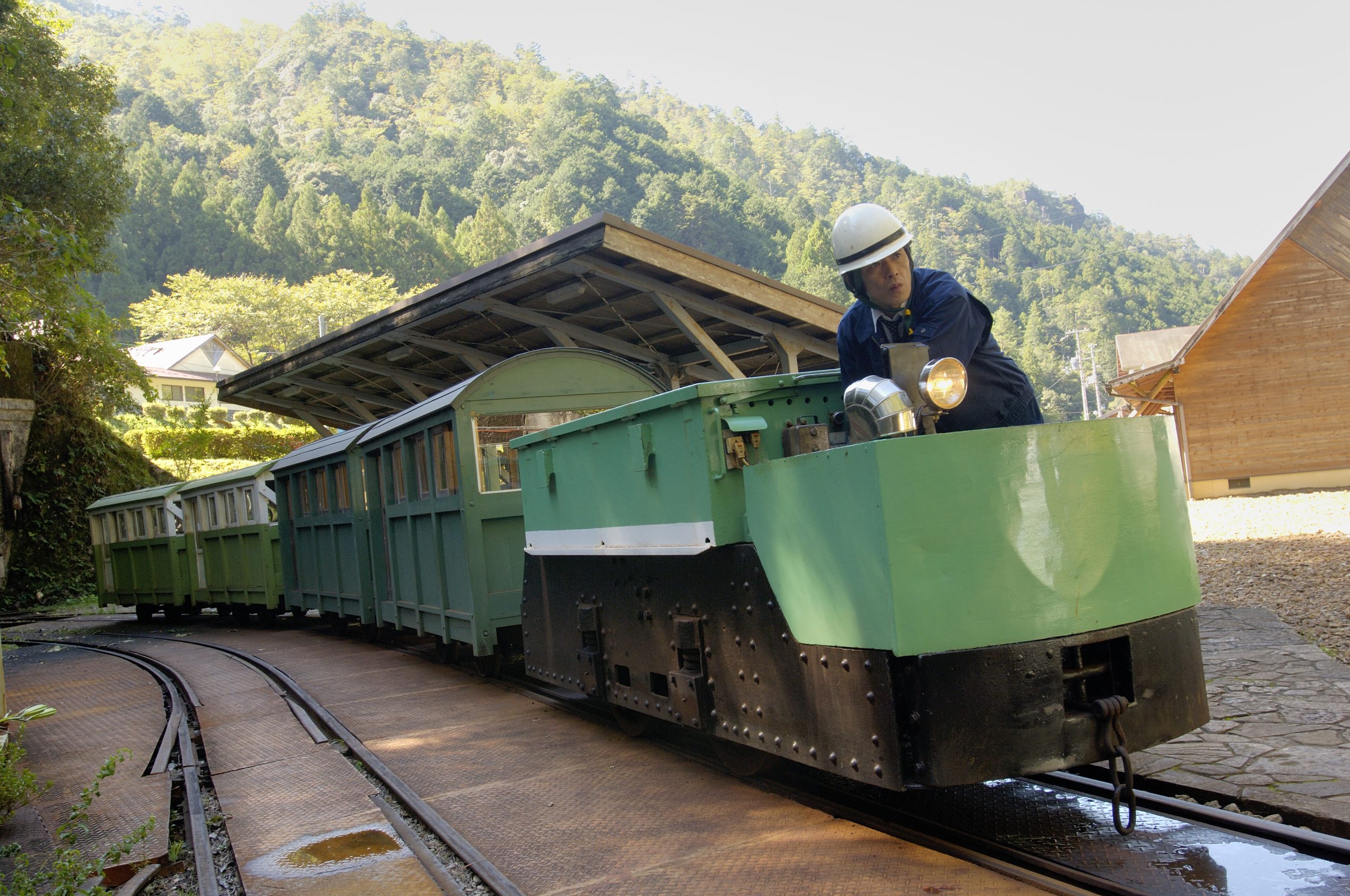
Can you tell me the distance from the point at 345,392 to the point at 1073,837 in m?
16.6

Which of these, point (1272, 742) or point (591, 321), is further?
point (591, 321)

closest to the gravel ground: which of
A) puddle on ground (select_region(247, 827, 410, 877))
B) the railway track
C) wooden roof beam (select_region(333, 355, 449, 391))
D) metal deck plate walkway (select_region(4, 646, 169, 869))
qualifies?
the railway track

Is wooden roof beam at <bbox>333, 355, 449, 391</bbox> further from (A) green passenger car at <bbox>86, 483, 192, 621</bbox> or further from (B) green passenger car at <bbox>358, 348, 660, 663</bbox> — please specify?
(B) green passenger car at <bbox>358, 348, 660, 663</bbox>

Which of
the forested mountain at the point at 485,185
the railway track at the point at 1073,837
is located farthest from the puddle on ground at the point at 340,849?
the forested mountain at the point at 485,185

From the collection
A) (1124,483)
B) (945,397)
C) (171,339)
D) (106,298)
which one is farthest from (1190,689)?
(106,298)

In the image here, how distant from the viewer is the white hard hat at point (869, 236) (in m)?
4.02

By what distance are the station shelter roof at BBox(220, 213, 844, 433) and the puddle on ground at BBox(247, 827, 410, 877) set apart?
6.16 meters

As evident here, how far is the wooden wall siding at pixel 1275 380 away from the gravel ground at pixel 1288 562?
9.46ft

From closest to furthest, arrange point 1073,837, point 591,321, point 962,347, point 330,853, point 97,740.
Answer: point 1073,837 → point 962,347 → point 330,853 → point 97,740 → point 591,321

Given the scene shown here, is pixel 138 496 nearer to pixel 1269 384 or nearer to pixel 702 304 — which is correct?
pixel 702 304

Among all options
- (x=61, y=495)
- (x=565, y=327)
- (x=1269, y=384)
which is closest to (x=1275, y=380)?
(x=1269, y=384)

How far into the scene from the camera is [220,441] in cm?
4038

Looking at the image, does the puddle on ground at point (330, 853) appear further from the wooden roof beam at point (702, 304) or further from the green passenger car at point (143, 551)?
the green passenger car at point (143, 551)

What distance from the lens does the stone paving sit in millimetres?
4027
